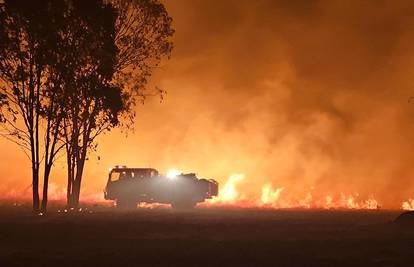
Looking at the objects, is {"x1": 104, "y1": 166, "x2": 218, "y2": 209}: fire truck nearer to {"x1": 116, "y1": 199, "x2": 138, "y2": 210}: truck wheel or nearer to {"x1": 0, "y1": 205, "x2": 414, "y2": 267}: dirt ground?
{"x1": 116, "y1": 199, "x2": 138, "y2": 210}: truck wheel

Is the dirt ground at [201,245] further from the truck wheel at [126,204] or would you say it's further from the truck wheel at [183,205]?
the truck wheel at [126,204]

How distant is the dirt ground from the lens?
16375 mm

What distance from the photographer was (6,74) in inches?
1646

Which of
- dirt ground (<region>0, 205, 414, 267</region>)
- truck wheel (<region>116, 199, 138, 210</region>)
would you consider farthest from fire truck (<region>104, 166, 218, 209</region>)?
dirt ground (<region>0, 205, 414, 267</region>)

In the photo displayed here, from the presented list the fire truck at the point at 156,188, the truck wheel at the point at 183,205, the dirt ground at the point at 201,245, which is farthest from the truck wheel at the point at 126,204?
the dirt ground at the point at 201,245

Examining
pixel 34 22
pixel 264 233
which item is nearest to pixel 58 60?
pixel 34 22

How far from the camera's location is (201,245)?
20.1 meters

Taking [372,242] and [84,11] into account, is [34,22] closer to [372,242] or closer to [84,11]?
[84,11]

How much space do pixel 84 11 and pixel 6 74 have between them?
5878 millimetres

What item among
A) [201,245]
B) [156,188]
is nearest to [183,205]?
[156,188]

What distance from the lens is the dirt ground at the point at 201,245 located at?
16.4 metres

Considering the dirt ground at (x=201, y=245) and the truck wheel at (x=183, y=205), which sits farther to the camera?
the truck wheel at (x=183, y=205)

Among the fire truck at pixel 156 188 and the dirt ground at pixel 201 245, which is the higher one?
the fire truck at pixel 156 188

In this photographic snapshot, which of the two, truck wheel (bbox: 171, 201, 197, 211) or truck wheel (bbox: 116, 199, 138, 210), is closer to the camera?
truck wheel (bbox: 171, 201, 197, 211)
